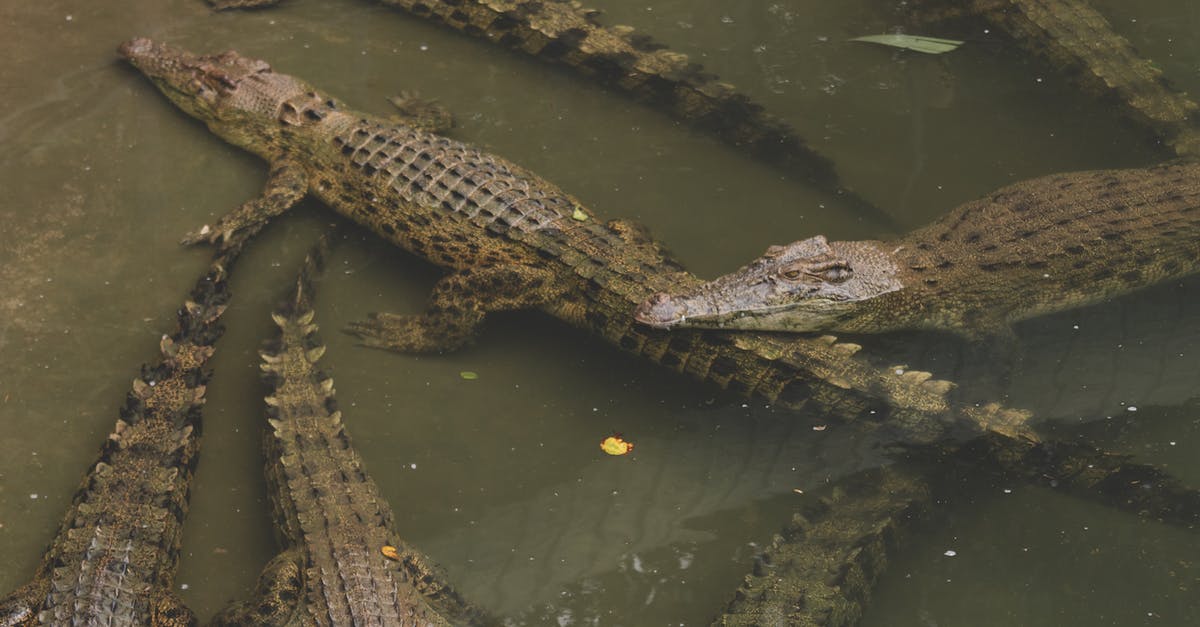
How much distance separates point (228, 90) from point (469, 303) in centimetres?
210

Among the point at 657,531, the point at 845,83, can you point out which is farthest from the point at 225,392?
the point at 845,83

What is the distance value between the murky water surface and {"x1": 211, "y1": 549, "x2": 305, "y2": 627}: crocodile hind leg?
0.84 feet

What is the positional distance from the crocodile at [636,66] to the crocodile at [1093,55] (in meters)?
1.60

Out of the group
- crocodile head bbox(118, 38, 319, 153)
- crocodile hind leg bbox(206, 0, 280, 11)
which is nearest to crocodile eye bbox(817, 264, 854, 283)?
crocodile head bbox(118, 38, 319, 153)

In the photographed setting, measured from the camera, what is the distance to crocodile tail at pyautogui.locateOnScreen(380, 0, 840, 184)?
218 inches

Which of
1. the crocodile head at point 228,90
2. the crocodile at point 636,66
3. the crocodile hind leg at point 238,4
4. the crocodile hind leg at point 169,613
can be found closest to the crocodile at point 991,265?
the crocodile at point 636,66

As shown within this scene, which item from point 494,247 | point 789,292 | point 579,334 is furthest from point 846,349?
point 494,247

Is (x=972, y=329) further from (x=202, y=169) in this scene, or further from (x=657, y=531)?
(x=202, y=169)

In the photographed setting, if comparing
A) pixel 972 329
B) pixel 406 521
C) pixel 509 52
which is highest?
pixel 509 52

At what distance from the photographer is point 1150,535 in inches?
157

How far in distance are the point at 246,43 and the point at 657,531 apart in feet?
13.3

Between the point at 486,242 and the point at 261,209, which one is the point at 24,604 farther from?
the point at 486,242

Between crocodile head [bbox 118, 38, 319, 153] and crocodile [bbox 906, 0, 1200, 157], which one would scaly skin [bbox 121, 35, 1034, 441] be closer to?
crocodile head [bbox 118, 38, 319, 153]

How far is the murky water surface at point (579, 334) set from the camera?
13.2ft
